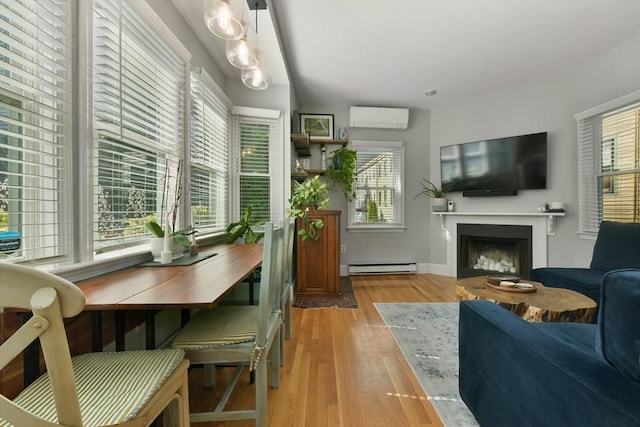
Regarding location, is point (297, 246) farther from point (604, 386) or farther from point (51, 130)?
point (604, 386)

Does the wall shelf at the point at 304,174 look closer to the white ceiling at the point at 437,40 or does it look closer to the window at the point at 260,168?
the window at the point at 260,168

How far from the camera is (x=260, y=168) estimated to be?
3.33 meters

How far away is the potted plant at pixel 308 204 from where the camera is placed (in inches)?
120

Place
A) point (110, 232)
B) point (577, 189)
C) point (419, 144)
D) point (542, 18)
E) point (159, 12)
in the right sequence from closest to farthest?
point (110, 232), point (159, 12), point (542, 18), point (577, 189), point (419, 144)

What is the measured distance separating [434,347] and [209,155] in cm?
267

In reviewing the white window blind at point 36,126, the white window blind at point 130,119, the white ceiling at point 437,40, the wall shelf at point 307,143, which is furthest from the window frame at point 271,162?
the white window blind at point 36,126

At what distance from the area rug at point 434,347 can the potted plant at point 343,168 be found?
1.84 m

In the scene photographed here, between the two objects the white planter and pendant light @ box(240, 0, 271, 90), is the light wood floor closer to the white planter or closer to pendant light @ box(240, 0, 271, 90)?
pendant light @ box(240, 0, 271, 90)

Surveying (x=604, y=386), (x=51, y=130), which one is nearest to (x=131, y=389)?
(x=51, y=130)

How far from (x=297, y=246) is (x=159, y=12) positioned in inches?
97.4

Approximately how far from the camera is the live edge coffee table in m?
1.43

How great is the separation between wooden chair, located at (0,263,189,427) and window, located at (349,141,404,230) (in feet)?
11.9

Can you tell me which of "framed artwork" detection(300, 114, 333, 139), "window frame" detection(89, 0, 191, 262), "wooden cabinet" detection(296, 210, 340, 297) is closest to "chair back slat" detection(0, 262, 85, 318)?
"window frame" detection(89, 0, 191, 262)

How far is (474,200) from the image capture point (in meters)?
4.07
